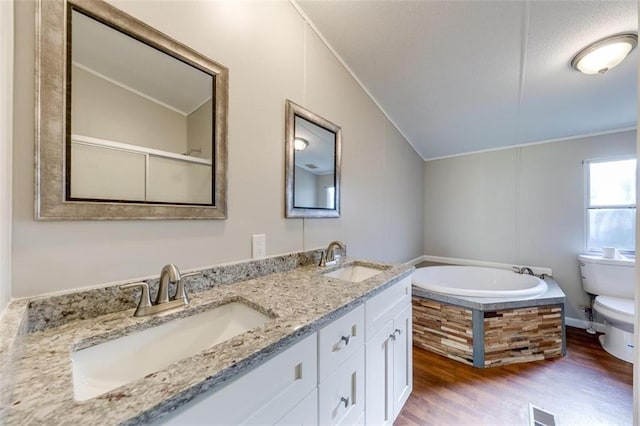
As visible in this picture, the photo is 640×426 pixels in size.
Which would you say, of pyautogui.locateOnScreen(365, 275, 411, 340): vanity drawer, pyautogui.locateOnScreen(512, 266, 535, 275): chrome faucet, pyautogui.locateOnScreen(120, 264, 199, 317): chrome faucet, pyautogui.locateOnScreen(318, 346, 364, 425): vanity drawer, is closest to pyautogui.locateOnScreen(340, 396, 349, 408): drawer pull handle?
pyautogui.locateOnScreen(318, 346, 364, 425): vanity drawer

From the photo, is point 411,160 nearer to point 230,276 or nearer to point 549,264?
point 549,264

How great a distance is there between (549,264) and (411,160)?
1910 millimetres

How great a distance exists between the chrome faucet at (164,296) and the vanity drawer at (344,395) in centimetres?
59

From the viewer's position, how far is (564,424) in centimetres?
139

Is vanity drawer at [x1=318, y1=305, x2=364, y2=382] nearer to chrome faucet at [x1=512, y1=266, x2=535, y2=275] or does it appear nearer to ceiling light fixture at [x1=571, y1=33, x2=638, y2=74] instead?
ceiling light fixture at [x1=571, y1=33, x2=638, y2=74]

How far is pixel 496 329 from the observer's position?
6.33ft

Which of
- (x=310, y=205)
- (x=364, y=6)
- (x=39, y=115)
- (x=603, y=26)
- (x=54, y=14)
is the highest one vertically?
(x=364, y=6)

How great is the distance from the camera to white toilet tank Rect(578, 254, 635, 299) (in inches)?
84.7

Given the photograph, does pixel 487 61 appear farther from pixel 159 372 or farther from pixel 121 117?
pixel 159 372

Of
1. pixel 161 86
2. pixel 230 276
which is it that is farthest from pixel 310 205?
pixel 161 86

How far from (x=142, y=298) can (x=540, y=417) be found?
2217 millimetres

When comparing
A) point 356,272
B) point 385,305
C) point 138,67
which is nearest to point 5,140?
point 138,67

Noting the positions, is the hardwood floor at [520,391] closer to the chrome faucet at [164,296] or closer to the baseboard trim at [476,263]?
the baseboard trim at [476,263]

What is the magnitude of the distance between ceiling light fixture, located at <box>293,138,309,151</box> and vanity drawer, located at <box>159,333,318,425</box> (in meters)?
1.11
